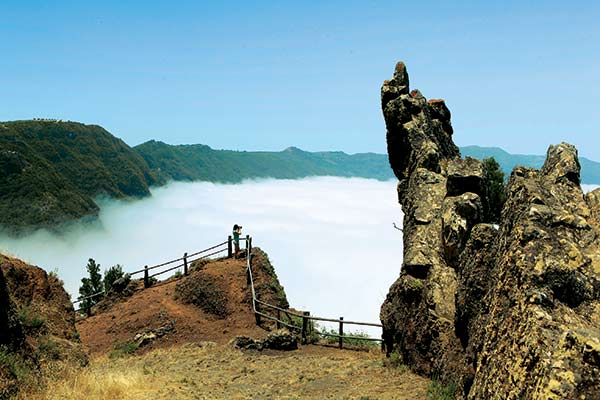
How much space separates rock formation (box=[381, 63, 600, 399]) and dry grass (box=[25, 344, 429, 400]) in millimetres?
1540

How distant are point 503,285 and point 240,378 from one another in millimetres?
12145

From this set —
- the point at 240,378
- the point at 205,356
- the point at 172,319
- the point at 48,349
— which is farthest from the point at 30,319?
the point at 172,319

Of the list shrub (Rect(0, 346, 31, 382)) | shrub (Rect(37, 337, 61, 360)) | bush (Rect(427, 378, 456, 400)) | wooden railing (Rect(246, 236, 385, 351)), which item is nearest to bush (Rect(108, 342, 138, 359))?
wooden railing (Rect(246, 236, 385, 351))

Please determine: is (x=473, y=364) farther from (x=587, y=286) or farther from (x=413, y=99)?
(x=413, y=99)

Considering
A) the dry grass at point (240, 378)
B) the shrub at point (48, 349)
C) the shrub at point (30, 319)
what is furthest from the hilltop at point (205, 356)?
the shrub at point (30, 319)

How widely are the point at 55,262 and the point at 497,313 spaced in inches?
8053

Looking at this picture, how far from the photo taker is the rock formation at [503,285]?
6.45 meters

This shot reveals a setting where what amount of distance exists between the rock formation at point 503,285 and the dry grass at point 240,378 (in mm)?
1540

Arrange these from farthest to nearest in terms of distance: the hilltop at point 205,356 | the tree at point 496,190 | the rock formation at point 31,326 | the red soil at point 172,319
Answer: the tree at point 496,190 → the red soil at point 172,319 → the hilltop at point 205,356 → the rock formation at point 31,326

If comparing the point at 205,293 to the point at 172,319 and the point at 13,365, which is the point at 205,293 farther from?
the point at 13,365

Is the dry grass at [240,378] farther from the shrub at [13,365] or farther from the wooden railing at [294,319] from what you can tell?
the wooden railing at [294,319]

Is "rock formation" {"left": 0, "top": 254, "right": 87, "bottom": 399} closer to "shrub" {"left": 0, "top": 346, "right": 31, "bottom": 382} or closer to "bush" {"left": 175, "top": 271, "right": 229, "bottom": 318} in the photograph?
"shrub" {"left": 0, "top": 346, "right": 31, "bottom": 382}

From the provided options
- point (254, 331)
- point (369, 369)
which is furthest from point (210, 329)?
point (369, 369)

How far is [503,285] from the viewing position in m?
8.31
